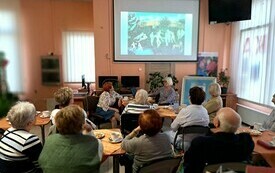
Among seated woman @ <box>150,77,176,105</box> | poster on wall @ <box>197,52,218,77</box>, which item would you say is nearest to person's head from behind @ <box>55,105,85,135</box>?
seated woman @ <box>150,77,176,105</box>

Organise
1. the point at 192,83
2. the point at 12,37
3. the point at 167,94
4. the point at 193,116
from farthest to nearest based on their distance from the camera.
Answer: the point at 192,83
the point at 167,94
the point at 193,116
the point at 12,37

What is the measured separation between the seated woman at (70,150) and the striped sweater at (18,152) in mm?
213

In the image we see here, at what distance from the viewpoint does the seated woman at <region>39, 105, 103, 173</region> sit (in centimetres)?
153

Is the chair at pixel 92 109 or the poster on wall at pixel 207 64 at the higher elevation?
the poster on wall at pixel 207 64

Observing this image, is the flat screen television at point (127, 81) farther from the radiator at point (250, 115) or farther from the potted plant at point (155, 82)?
the radiator at point (250, 115)

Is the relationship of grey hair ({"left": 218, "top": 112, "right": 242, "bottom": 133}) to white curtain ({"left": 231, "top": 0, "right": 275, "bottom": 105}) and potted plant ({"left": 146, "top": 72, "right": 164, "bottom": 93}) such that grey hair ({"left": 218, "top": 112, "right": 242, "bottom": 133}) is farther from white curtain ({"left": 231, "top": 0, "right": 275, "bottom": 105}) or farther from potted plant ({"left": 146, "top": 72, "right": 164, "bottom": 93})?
potted plant ({"left": 146, "top": 72, "right": 164, "bottom": 93})

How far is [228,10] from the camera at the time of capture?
5402 mm

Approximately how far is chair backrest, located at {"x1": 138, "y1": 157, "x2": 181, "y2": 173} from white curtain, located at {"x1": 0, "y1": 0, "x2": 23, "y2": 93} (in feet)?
4.29

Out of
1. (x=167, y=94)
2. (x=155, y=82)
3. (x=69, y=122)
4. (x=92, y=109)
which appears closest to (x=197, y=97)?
(x=69, y=122)

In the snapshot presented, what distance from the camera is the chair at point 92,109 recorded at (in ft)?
13.8

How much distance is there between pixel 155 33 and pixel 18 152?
4725mm

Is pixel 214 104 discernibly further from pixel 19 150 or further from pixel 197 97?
pixel 19 150

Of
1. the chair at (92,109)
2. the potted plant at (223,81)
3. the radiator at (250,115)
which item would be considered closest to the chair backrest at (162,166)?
the chair at (92,109)

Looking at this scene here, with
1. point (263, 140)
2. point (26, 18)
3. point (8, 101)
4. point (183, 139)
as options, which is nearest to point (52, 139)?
point (26, 18)
